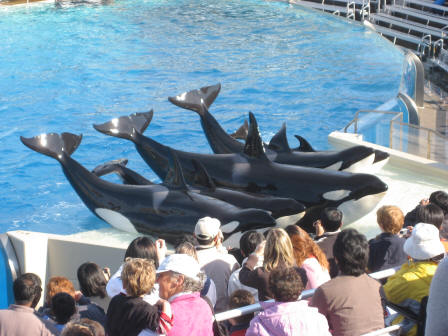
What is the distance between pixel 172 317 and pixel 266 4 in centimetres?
2949

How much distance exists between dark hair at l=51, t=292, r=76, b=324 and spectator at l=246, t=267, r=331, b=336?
1315 mm

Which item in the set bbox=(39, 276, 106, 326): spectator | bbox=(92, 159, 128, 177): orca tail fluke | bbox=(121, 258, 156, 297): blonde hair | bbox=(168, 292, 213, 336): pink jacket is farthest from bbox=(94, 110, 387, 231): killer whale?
bbox=(121, 258, 156, 297): blonde hair

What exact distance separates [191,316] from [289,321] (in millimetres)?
588

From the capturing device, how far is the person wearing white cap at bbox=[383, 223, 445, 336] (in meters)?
3.81

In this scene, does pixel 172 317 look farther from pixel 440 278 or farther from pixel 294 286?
pixel 440 278

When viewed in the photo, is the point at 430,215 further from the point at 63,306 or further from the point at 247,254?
the point at 63,306

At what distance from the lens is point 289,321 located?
327cm

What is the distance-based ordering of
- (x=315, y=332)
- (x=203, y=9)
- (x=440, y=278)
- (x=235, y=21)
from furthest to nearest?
(x=203, y=9), (x=235, y=21), (x=315, y=332), (x=440, y=278)

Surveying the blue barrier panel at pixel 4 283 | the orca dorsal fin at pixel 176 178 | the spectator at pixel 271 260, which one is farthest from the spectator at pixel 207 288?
the orca dorsal fin at pixel 176 178

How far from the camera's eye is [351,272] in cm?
374

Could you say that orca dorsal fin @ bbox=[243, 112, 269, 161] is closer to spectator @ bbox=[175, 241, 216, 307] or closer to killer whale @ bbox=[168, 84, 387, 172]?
killer whale @ bbox=[168, 84, 387, 172]

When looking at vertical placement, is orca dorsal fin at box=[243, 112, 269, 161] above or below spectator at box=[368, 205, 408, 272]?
below

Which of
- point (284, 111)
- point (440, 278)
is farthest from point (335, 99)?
point (440, 278)

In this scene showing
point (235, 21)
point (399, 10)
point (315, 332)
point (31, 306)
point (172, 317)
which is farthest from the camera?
point (235, 21)
